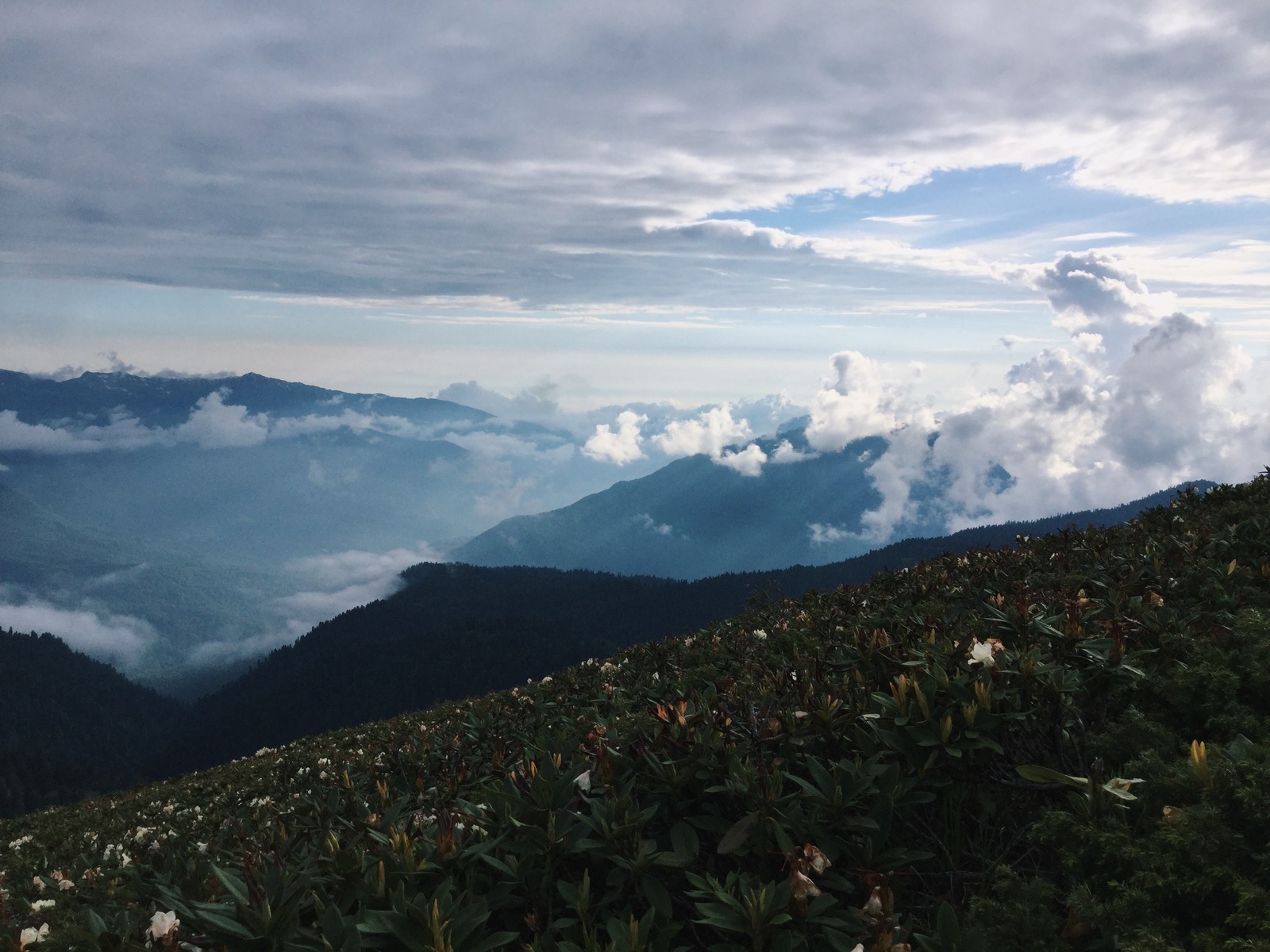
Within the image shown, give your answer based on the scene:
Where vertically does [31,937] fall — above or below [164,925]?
below

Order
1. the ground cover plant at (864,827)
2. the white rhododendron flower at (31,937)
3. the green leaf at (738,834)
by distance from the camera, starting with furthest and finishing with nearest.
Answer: the white rhododendron flower at (31,937) → the green leaf at (738,834) → the ground cover plant at (864,827)

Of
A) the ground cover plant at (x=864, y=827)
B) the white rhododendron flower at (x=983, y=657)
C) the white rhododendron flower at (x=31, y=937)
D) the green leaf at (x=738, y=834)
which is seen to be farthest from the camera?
the white rhododendron flower at (x=983, y=657)

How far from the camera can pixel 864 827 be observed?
10.4 ft

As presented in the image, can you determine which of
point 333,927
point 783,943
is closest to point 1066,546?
point 783,943

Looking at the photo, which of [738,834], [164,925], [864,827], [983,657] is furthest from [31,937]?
[983,657]

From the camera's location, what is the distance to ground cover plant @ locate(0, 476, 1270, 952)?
8.80 ft

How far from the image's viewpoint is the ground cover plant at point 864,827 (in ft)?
8.80

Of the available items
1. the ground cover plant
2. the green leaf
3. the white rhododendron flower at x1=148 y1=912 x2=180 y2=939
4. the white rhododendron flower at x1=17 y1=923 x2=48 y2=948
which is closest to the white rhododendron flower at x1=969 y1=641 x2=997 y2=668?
the ground cover plant

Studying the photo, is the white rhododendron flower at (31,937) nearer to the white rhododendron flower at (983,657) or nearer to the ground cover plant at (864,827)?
the ground cover plant at (864,827)

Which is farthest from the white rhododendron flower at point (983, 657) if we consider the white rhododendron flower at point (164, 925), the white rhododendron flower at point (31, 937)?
the white rhododendron flower at point (31, 937)

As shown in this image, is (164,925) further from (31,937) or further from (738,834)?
(738,834)

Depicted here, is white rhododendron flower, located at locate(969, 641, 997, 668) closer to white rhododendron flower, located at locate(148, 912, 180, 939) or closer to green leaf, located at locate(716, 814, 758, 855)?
green leaf, located at locate(716, 814, 758, 855)

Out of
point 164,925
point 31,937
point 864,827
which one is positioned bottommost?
point 31,937

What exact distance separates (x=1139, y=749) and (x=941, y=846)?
1.07 metres
